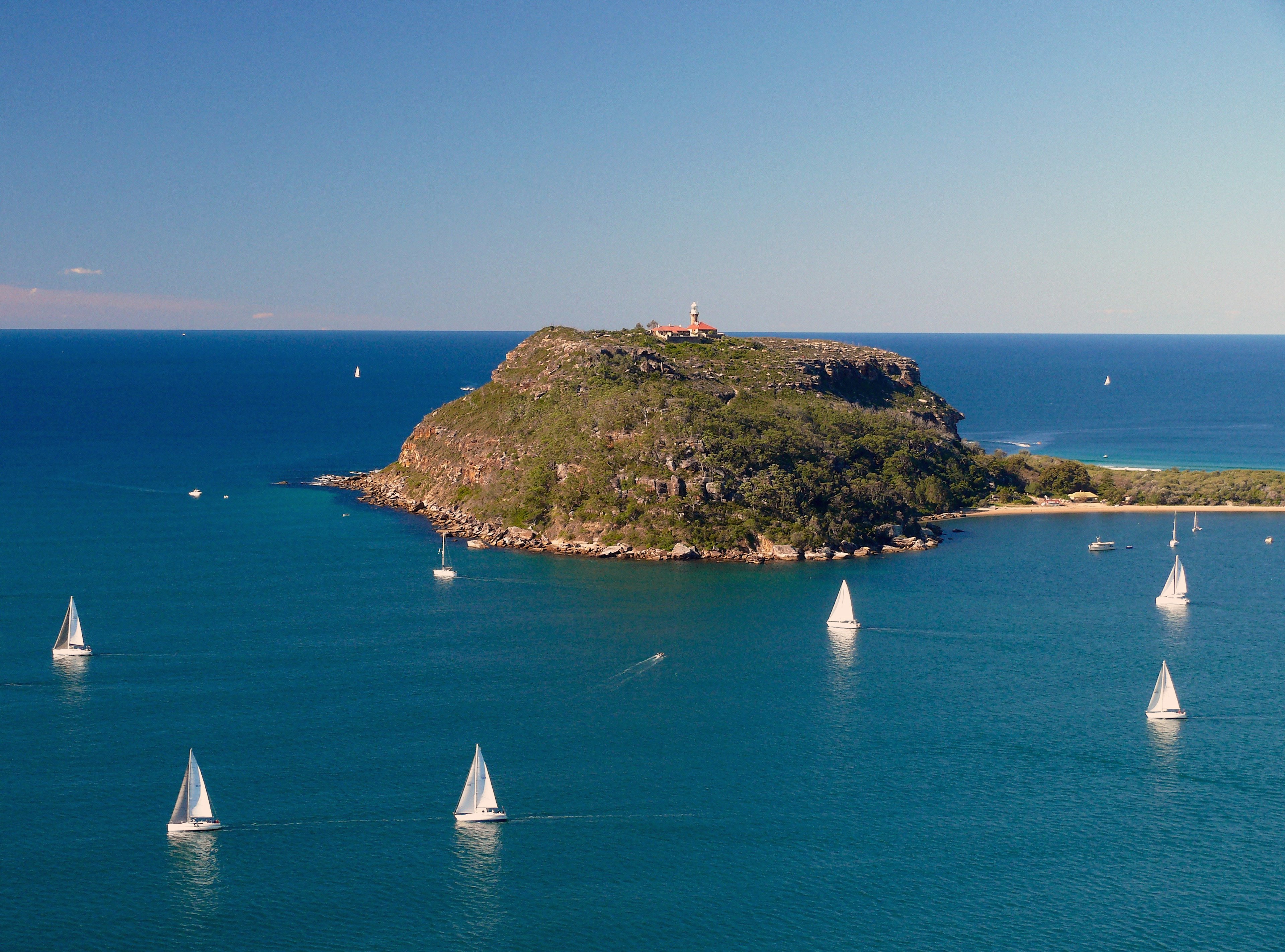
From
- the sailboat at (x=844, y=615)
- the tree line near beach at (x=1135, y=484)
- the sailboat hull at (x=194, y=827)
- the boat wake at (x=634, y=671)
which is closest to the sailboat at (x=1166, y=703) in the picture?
the sailboat at (x=844, y=615)

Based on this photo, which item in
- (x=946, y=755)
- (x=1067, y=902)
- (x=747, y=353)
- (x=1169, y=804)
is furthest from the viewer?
(x=747, y=353)

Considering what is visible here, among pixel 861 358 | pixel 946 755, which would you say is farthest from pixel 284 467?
pixel 946 755

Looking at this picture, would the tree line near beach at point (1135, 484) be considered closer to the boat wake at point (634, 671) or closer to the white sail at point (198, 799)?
the boat wake at point (634, 671)

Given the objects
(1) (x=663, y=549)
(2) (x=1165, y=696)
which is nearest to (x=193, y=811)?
(2) (x=1165, y=696)

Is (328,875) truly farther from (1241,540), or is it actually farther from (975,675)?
(1241,540)

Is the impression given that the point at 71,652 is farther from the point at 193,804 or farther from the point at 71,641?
the point at 193,804

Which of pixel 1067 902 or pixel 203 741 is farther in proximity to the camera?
pixel 203 741

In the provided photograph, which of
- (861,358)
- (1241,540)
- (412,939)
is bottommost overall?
(412,939)
